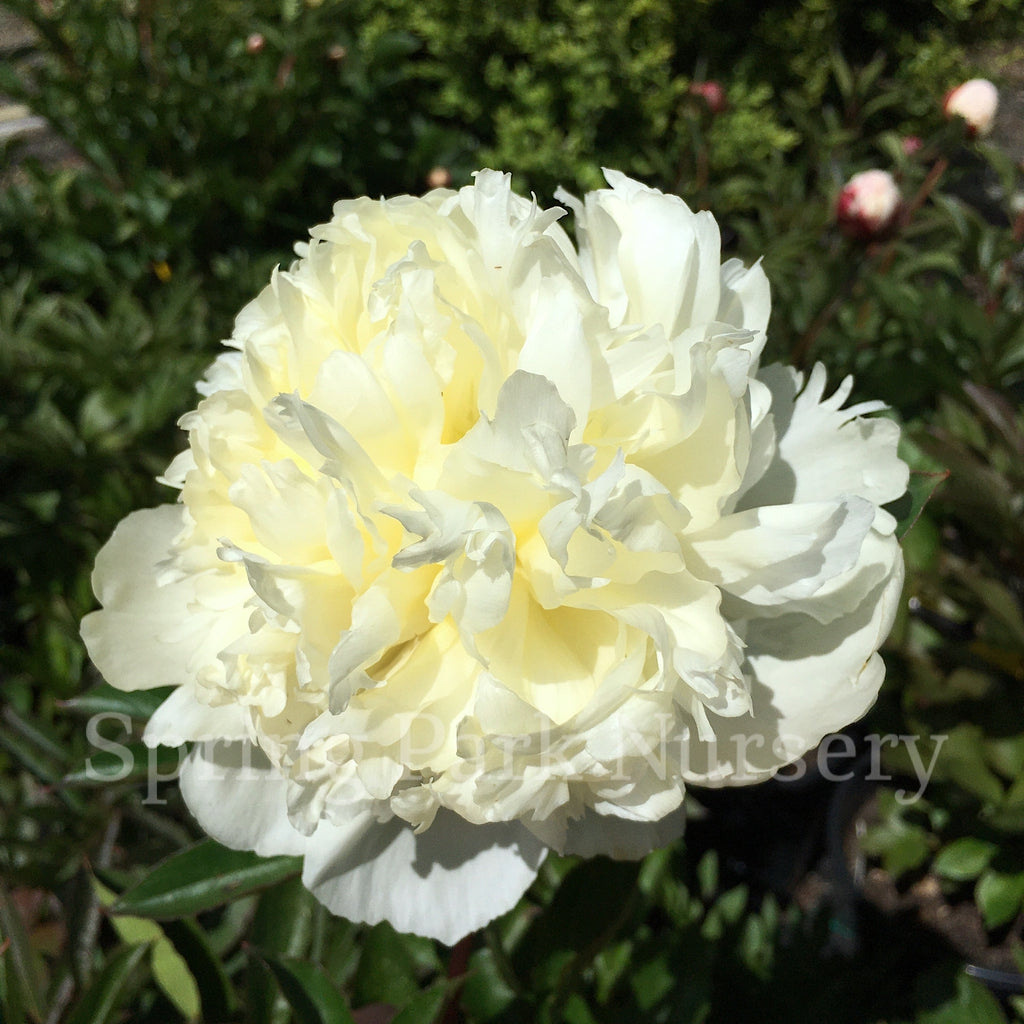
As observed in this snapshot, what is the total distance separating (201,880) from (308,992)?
4.2 inches

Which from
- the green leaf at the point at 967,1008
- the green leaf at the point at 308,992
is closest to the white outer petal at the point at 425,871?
the green leaf at the point at 308,992

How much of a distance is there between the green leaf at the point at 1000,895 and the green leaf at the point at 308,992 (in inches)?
36.9

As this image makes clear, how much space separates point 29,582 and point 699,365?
1.15 meters

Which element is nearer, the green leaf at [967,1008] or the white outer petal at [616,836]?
the white outer petal at [616,836]

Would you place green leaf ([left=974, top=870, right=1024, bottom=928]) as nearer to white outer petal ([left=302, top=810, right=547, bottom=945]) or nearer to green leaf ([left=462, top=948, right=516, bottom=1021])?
green leaf ([left=462, top=948, right=516, bottom=1021])

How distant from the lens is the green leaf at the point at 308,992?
569 millimetres

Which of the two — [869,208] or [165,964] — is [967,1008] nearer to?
[165,964]

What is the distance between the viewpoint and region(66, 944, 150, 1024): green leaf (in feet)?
1.95

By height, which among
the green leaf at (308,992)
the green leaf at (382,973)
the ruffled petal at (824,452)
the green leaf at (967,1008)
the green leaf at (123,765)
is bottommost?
the green leaf at (967,1008)

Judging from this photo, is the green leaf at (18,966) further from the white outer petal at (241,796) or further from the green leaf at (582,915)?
the green leaf at (582,915)

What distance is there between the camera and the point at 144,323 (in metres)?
1.37

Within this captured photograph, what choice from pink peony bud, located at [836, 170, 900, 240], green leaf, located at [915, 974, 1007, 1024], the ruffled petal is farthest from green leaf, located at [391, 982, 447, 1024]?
pink peony bud, located at [836, 170, 900, 240]

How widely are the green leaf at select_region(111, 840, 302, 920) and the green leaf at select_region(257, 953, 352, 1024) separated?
0.17ft

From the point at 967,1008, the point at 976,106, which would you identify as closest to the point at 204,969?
the point at 967,1008
